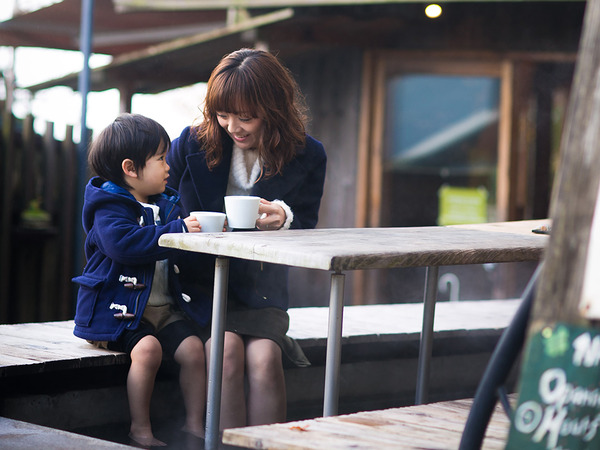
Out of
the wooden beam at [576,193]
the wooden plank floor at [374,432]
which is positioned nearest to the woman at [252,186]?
the wooden plank floor at [374,432]

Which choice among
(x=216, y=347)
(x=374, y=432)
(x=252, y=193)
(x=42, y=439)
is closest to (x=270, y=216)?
(x=252, y=193)

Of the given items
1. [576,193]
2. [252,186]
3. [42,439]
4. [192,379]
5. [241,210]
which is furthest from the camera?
[252,186]

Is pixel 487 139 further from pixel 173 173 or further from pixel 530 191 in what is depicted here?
pixel 173 173

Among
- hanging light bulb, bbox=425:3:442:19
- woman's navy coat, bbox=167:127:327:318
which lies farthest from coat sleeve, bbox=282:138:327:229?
hanging light bulb, bbox=425:3:442:19

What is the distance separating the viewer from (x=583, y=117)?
1.12m

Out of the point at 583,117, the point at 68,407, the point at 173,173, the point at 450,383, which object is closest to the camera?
the point at 583,117

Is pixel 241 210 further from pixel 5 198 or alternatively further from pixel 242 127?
pixel 5 198

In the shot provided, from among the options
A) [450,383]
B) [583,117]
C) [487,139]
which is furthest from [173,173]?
[487,139]

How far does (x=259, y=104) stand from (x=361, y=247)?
2.42 ft

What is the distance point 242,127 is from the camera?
8.45 feet

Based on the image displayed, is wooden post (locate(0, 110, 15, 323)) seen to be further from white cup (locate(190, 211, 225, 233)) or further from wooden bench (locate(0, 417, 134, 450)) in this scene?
white cup (locate(190, 211, 225, 233))

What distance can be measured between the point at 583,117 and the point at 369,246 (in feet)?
3.08

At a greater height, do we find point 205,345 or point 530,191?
point 530,191

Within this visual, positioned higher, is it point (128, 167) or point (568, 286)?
point (128, 167)
